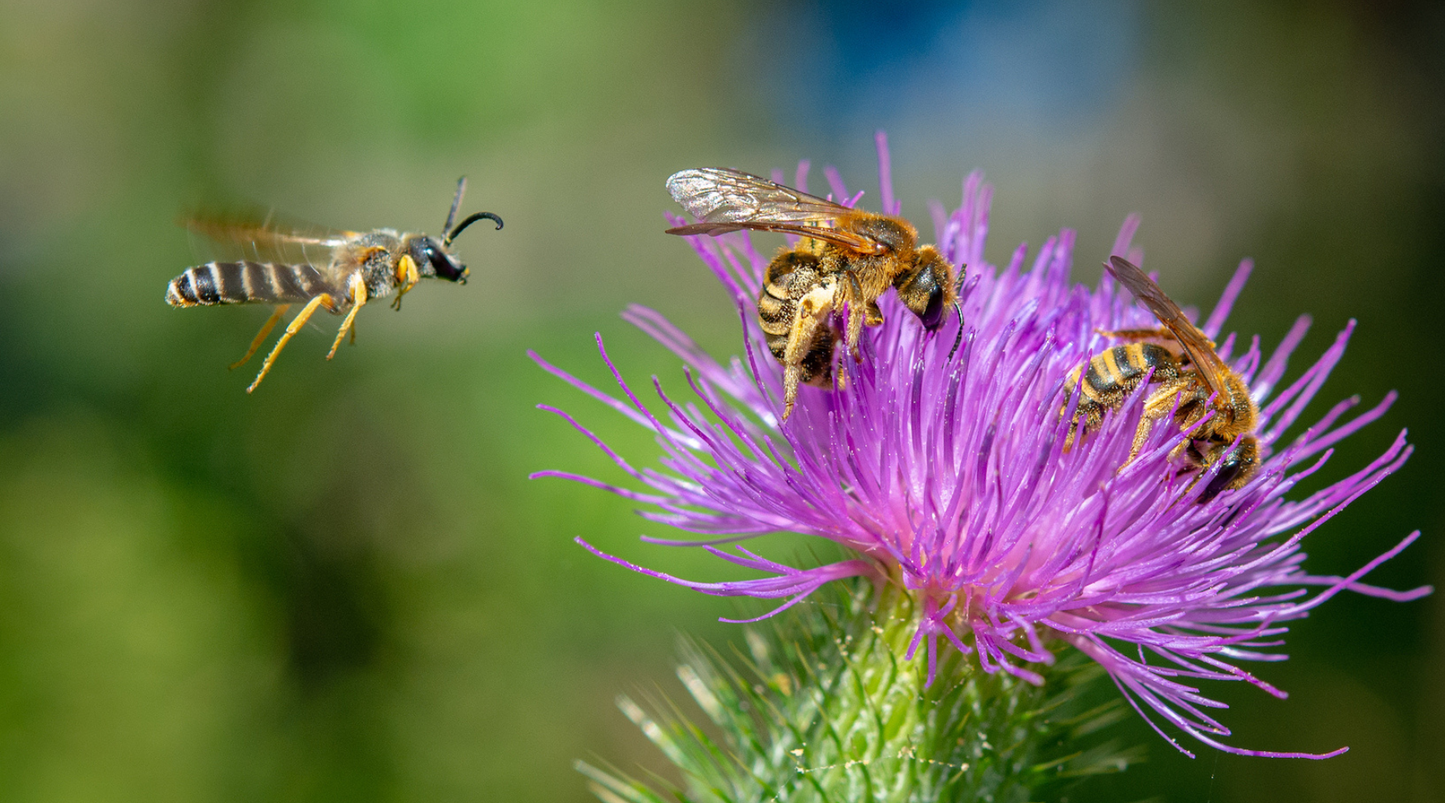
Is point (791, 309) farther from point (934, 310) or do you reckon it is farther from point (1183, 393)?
point (1183, 393)

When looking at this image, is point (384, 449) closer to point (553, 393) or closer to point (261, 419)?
point (261, 419)

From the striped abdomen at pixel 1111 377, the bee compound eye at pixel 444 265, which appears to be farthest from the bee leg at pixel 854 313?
the bee compound eye at pixel 444 265

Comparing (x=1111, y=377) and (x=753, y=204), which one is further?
(x=753, y=204)

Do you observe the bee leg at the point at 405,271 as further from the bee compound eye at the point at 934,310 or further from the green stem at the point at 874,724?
the bee compound eye at the point at 934,310

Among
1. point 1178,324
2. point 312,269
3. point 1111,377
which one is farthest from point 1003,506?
point 312,269

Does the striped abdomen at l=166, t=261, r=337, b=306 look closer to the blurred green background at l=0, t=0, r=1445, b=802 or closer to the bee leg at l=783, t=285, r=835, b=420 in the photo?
the blurred green background at l=0, t=0, r=1445, b=802

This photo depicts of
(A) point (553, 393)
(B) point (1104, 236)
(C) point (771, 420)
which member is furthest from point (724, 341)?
(C) point (771, 420)

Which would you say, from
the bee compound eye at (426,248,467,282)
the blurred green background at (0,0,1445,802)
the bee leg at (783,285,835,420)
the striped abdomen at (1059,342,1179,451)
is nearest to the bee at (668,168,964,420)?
the bee leg at (783,285,835,420)
